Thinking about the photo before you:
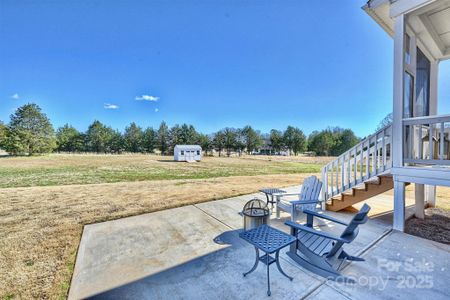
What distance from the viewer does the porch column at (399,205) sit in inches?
140

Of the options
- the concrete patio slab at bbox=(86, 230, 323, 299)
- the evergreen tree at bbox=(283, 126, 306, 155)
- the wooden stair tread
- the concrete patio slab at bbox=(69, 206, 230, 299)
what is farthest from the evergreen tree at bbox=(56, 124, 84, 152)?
Result: the wooden stair tread

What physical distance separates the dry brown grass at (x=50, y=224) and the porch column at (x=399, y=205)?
433cm

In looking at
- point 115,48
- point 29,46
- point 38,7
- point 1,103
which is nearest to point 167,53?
point 115,48

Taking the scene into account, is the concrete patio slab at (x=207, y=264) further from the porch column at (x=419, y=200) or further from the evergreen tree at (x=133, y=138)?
the evergreen tree at (x=133, y=138)

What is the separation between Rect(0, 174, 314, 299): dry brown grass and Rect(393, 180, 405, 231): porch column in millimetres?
4330

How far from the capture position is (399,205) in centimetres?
363

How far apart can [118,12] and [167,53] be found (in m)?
13.3

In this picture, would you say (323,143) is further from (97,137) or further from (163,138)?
(97,137)

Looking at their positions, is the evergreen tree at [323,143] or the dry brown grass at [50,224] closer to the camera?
the dry brown grass at [50,224]

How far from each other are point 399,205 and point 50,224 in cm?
708

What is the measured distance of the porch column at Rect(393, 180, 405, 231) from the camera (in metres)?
3.57

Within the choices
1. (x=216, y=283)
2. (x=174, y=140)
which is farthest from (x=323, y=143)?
(x=216, y=283)

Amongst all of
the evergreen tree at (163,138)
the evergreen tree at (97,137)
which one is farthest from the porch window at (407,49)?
the evergreen tree at (97,137)

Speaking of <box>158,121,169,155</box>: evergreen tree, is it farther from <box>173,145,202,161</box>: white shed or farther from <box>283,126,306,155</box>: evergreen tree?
<box>283,126,306,155</box>: evergreen tree
